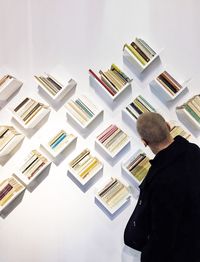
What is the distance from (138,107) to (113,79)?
0.95ft

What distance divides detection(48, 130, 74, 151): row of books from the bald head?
0.73 meters

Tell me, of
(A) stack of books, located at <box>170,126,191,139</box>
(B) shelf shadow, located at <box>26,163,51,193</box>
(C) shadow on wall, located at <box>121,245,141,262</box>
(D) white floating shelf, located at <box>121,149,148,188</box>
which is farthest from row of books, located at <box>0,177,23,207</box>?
(A) stack of books, located at <box>170,126,191,139</box>

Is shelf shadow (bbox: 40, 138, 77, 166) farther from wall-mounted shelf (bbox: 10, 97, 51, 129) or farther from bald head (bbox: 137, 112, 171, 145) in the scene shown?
bald head (bbox: 137, 112, 171, 145)

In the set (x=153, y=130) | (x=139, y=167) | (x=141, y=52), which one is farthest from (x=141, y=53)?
(x=139, y=167)

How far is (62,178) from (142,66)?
1085mm

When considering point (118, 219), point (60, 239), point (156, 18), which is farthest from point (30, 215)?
point (156, 18)

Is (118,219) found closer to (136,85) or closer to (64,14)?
(136,85)

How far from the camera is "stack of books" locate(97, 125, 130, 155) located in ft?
8.44

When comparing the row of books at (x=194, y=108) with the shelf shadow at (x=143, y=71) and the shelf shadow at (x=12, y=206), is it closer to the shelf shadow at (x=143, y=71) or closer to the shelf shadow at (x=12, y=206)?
the shelf shadow at (x=143, y=71)

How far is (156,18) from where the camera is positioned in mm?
2609

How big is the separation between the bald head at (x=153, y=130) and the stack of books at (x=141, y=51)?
0.62 m

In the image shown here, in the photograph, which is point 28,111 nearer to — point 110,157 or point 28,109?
point 28,109

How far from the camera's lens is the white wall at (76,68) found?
2.61 meters

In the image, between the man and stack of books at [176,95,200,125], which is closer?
the man
